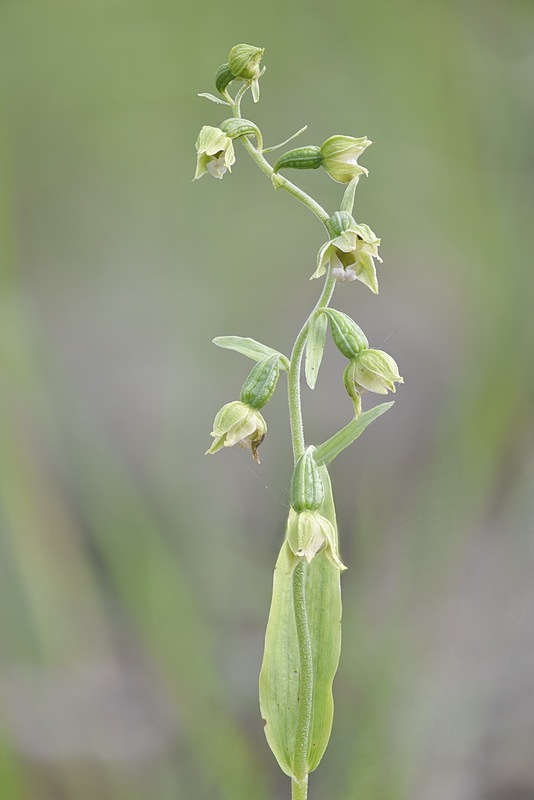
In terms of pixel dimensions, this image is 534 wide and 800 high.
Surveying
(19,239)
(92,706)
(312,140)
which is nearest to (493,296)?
(312,140)

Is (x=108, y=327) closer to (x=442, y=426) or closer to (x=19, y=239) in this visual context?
(x=19, y=239)

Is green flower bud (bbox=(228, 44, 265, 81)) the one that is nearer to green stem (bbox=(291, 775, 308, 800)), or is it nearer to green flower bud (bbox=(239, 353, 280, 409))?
green flower bud (bbox=(239, 353, 280, 409))

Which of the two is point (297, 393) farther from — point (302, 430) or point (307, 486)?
point (307, 486)

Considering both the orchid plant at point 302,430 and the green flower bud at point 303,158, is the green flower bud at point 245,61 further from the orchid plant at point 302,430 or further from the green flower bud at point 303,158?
the green flower bud at point 303,158

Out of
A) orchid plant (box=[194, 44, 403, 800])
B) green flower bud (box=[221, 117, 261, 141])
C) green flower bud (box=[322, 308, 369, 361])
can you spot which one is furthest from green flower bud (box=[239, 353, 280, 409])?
green flower bud (box=[221, 117, 261, 141])

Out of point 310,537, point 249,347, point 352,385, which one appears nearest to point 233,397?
point 249,347

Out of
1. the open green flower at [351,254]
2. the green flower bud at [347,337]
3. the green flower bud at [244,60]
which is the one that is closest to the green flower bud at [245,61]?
the green flower bud at [244,60]
